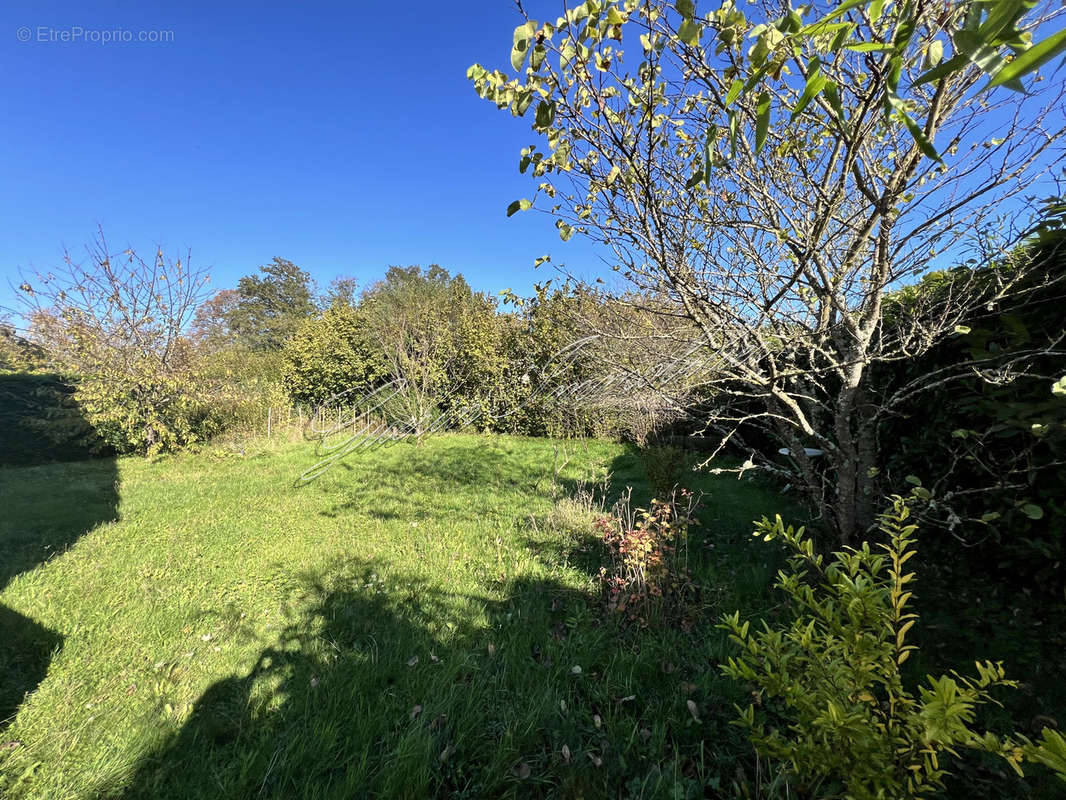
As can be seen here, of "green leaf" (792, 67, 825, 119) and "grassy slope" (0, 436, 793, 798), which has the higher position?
"green leaf" (792, 67, 825, 119)

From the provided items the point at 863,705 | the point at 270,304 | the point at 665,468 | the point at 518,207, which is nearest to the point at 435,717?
the point at 863,705

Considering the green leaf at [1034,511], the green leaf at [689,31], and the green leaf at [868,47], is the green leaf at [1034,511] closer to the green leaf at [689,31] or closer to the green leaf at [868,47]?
the green leaf at [868,47]

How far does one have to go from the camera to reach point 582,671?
7.58ft

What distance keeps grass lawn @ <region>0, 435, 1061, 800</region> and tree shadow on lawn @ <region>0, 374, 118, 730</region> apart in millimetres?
30

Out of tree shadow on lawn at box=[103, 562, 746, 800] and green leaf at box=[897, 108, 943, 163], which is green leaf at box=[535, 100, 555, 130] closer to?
green leaf at box=[897, 108, 943, 163]

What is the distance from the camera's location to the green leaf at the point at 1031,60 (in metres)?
0.39

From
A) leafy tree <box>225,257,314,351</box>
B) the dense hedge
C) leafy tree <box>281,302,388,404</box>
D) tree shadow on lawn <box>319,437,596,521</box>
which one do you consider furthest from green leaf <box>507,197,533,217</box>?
leafy tree <box>225,257,314,351</box>

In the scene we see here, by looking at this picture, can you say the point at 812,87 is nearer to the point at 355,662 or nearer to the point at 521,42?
the point at 521,42

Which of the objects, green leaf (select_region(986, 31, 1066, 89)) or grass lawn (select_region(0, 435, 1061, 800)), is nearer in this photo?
green leaf (select_region(986, 31, 1066, 89))

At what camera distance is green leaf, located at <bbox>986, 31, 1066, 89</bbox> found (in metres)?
0.39

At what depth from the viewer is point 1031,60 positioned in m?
0.45

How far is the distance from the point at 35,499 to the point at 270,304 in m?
32.8

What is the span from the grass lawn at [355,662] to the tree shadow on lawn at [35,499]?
3 centimetres

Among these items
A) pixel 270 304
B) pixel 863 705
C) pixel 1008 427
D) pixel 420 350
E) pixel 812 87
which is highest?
pixel 270 304
